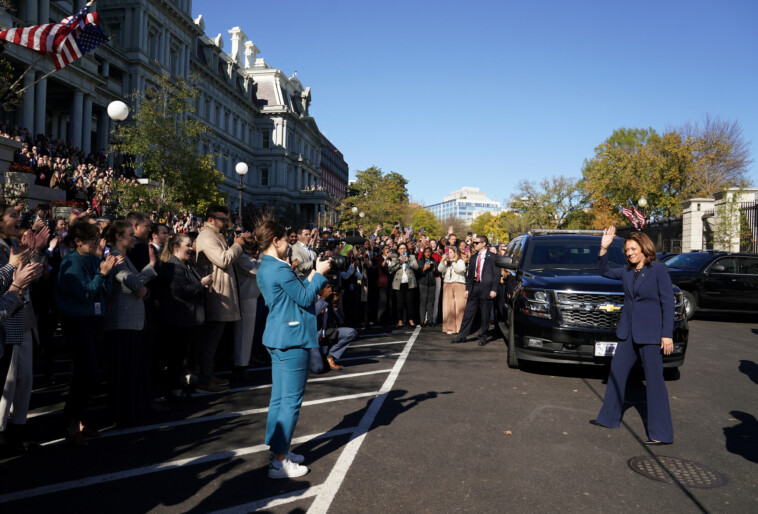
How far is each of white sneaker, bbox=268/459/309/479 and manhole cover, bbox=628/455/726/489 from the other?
8.75 ft

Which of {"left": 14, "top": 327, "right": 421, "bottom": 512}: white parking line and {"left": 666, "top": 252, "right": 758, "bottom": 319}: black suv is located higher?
{"left": 666, "top": 252, "right": 758, "bottom": 319}: black suv

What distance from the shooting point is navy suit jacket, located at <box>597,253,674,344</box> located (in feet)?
18.3

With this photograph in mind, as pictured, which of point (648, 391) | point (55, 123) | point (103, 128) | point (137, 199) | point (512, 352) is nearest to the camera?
point (648, 391)

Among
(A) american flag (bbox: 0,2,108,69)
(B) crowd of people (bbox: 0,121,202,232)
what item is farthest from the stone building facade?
(B) crowd of people (bbox: 0,121,202,232)

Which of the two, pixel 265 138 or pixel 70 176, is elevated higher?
pixel 265 138

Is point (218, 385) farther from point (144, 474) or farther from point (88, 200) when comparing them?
point (88, 200)

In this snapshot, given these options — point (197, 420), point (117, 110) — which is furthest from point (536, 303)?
point (117, 110)

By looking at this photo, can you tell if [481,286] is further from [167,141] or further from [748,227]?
[748,227]

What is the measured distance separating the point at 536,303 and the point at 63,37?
1111 cm

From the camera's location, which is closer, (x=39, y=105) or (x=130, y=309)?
(x=130, y=309)

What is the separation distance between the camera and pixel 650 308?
18.5 feet

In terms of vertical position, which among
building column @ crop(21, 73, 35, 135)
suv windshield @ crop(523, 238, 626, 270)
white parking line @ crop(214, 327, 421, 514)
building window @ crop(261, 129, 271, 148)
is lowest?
white parking line @ crop(214, 327, 421, 514)

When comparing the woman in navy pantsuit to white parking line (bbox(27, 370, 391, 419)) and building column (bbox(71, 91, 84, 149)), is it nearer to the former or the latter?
white parking line (bbox(27, 370, 391, 419))

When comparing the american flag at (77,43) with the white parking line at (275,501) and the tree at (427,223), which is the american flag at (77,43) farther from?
the tree at (427,223)
